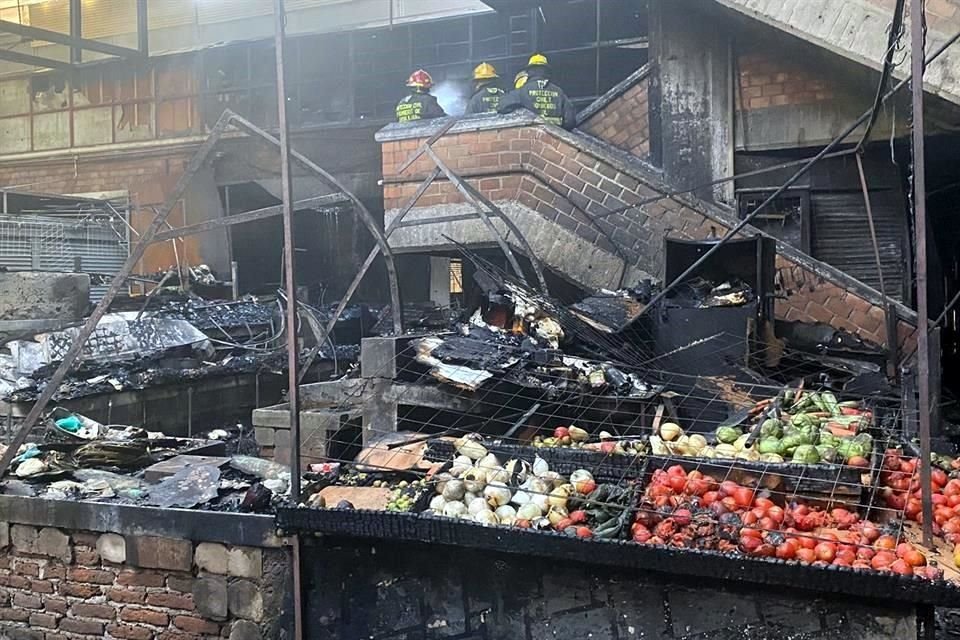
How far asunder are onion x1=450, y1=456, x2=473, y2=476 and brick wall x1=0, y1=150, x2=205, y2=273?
13.7 m

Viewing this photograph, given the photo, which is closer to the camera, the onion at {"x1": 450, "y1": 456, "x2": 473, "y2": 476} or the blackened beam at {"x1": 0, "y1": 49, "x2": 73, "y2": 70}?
the onion at {"x1": 450, "y1": 456, "x2": 473, "y2": 476}

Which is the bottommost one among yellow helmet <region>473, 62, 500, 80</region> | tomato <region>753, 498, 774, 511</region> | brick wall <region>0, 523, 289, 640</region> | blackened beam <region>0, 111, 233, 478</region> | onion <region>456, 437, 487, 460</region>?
brick wall <region>0, 523, 289, 640</region>

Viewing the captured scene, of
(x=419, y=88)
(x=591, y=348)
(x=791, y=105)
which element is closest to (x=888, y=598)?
(x=591, y=348)

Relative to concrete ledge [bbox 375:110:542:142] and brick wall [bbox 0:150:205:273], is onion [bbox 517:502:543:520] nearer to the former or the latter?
concrete ledge [bbox 375:110:542:142]

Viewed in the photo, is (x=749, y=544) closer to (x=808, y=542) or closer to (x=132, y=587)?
(x=808, y=542)

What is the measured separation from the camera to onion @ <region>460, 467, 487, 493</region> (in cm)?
422

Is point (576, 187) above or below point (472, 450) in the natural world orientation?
above

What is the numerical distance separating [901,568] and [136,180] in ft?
58.0

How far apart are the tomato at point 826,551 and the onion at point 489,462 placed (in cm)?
181

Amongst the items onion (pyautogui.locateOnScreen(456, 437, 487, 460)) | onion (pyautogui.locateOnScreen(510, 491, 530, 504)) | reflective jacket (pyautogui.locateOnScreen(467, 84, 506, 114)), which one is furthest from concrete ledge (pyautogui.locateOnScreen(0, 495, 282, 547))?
reflective jacket (pyautogui.locateOnScreen(467, 84, 506, 114))

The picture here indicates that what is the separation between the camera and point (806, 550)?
3361 millimetres

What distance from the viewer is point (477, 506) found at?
13.1 feet

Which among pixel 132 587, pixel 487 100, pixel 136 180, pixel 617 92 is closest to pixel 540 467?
pixel 132 587

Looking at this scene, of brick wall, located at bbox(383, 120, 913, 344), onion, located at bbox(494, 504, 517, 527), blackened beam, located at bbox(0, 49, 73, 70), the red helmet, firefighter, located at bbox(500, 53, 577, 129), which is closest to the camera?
onion, located at bbox(494, 504, 517, 527)
